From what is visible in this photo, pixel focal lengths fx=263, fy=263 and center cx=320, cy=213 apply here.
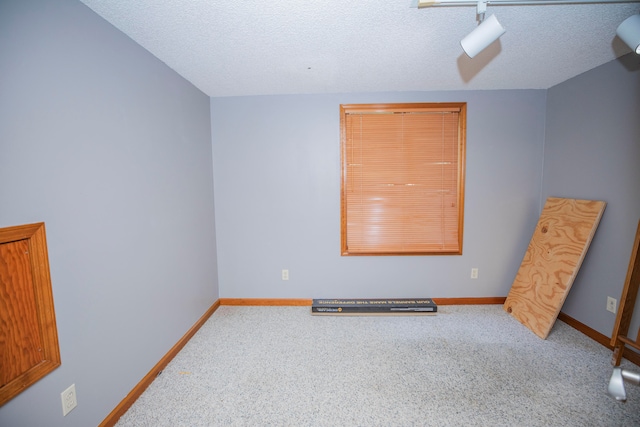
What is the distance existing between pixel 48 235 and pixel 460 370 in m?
2.57

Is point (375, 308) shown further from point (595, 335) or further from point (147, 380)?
point (147, 380)

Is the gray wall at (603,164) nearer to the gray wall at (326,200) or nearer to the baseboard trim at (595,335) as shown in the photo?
the baseboard trim at (595,335)

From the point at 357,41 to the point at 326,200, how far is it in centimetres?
152

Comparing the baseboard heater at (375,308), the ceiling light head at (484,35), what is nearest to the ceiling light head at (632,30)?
the ceiling light head at (484,35)

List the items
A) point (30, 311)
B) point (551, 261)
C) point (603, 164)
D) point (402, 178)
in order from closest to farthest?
point (30, 311), point (603, 164), point (551, 261), point (402, 178)

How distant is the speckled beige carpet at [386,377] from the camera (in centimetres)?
153

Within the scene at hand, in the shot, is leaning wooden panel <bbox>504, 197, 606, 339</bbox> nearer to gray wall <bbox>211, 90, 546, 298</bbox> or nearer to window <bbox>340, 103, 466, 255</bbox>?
gray wall <bbox>211, 90, 546, 298</bbox>

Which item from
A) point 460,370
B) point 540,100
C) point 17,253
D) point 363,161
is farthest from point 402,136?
point 17,253

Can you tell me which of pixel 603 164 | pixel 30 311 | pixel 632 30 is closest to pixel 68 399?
pixel 30 311

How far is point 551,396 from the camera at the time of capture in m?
1.65

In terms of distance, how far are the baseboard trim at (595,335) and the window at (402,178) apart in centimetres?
108

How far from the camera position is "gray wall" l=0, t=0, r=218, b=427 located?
1094mm

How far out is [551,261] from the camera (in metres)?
2.46

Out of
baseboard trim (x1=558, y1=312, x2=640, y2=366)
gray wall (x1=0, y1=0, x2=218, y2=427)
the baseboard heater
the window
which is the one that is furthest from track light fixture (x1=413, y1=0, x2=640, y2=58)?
the baseboard heater
